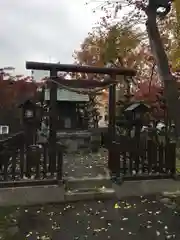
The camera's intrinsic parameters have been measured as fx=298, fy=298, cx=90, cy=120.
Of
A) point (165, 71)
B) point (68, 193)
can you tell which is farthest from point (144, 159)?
point (165, 71)

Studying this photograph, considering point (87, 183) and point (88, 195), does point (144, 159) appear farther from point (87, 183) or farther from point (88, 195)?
point (88, 195)

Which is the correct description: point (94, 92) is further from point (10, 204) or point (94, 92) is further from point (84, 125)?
point (84, 125)

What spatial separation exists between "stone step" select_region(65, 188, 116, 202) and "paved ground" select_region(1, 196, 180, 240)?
0.59ft

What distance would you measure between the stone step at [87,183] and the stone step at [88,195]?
0.83 ft

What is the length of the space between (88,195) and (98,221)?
148cm

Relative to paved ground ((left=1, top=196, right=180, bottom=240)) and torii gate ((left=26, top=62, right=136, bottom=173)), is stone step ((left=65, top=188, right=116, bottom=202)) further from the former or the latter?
torii gate ((left=26, top=62, right=136, bottom=173))

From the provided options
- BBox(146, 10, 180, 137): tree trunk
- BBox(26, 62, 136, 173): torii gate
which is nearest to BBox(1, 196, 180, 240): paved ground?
BBox(146, 10, 180, 137): tree trunk

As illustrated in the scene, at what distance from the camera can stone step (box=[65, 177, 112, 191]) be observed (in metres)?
7.77

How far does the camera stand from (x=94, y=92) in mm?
10453

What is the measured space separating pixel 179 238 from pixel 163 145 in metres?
3.60

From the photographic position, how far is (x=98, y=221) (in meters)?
5.87

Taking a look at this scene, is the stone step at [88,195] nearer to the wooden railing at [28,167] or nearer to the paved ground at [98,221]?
the paved ground at [98,221]

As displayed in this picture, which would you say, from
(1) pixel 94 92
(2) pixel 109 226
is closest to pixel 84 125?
(1) pixel 94 92

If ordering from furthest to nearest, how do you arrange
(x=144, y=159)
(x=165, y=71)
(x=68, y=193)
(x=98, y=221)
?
(x=144, y=159) < (x=68, y=193) < (x=165, y=71) < (x=98, y=221)
